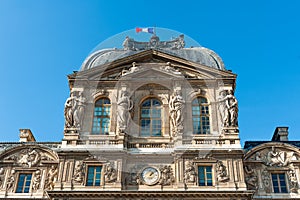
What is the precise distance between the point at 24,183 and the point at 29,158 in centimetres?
170

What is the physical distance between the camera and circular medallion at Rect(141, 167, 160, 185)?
26.6 metres

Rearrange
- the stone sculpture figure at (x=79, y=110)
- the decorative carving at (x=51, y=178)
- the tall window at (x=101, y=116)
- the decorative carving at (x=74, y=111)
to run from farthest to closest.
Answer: the tall window at (x=101, y=116) → the stone sculpture figure at (x=79, y=110) → the decorative carving at (x=74, y=111) → the decorative carving at (x=51, y=178)

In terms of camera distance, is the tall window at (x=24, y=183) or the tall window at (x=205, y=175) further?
the tall window at (x=24, y=183)

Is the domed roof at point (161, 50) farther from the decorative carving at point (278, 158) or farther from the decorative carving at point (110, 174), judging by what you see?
the decorative carving at point (110, 174)

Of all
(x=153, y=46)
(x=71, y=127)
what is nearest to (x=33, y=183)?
(x=71, y=127)

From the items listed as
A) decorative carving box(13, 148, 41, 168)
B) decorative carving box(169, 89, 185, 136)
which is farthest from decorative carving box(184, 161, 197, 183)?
decorative carving box(13, 148, 41, 168)

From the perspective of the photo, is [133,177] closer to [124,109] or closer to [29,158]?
[124,109]

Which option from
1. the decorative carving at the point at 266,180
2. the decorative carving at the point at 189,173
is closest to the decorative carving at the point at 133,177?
the decorative carving at the point at 189,173

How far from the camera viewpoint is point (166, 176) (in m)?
26.8

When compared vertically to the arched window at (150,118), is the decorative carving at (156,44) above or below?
above

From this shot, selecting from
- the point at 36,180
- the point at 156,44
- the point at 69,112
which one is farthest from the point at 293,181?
the point at 36,180

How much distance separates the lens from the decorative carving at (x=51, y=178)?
28047mm

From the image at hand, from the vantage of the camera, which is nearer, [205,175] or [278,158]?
[205,175]

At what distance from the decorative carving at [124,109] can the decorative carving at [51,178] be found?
4.98 metres
